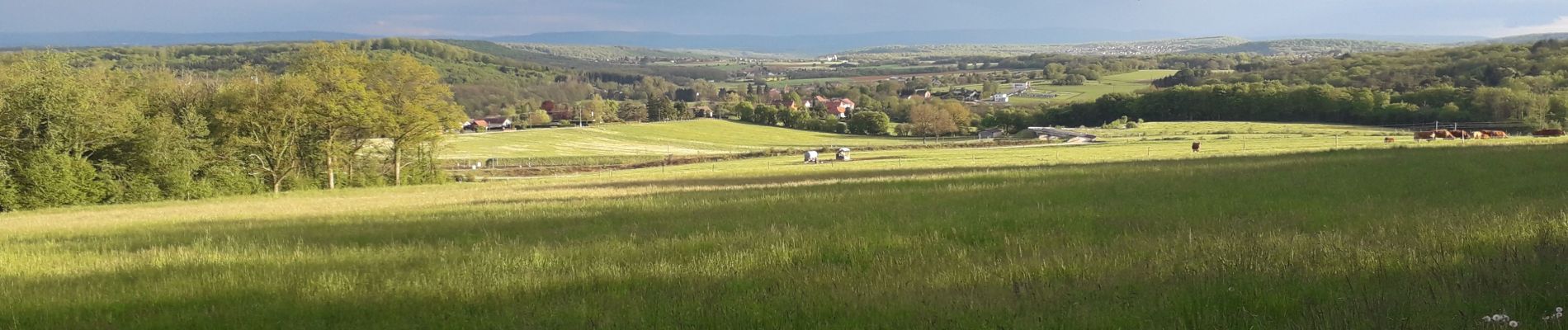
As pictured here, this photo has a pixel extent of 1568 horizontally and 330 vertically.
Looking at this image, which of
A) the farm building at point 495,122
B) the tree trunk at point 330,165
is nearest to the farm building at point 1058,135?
the tree trunk at point 330,165

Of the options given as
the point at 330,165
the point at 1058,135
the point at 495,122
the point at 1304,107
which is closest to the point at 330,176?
the point at 330,165

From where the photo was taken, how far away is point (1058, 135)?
103875 mm

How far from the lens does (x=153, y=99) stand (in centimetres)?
4331

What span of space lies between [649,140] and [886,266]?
400ft

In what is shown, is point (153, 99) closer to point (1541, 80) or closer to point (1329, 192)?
point (1329, 192)

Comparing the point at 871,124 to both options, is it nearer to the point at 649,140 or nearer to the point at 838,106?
the point at 649,140

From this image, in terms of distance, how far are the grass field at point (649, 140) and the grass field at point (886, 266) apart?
85361 mm

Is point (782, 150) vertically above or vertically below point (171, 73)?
below

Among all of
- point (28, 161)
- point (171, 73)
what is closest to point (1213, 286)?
Answer: point (28, 161)

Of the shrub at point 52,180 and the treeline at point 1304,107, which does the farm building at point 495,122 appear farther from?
the shrub at point 52,180

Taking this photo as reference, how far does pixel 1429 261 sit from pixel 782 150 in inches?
3725

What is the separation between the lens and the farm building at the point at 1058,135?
91.8 meters

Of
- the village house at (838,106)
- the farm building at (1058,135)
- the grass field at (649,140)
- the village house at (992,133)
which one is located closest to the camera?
the farm building at (1058,135)

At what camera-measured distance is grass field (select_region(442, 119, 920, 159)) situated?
10531 cm
